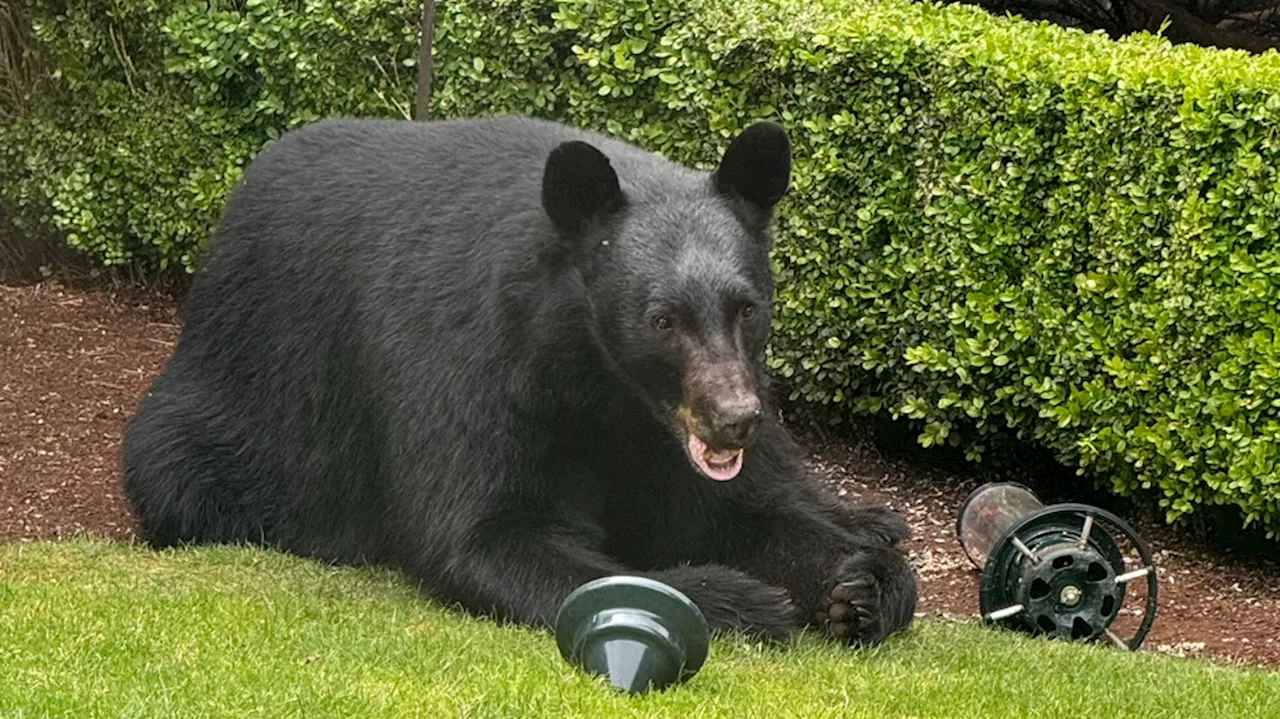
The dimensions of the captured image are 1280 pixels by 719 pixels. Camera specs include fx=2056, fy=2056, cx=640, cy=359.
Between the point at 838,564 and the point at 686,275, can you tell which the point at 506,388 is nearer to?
the point at 686,275

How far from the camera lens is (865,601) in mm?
6641

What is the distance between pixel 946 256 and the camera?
924cm

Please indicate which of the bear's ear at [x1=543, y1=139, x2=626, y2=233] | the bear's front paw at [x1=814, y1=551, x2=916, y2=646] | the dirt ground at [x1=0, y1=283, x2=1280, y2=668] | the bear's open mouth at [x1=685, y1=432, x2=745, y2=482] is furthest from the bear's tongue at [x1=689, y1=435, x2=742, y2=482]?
the dirt ground at [x1=0, y1=283, x2=1280, y2=668]

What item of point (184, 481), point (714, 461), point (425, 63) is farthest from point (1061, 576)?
point (425, 63)

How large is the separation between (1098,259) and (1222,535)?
63.5 inches

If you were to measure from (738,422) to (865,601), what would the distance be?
95 cm

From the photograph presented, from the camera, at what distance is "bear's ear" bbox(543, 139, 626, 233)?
6.37m

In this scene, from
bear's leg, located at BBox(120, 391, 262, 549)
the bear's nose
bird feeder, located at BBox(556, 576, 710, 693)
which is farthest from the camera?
bear's leg, located at BBox(120, 391, 262, 549)

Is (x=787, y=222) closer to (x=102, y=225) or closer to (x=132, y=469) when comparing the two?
(x=132, y=469)

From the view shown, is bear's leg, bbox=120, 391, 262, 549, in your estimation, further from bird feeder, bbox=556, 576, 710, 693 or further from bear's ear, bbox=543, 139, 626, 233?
bird feeder, bbox=556, 576, 710, 693

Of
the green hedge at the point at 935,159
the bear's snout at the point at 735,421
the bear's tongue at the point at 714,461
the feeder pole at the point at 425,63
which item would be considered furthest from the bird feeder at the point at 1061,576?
→ the feeder pole at the point at 425,63

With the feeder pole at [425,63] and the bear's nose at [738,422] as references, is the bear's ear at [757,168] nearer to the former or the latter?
the bear's nose at [738,422]

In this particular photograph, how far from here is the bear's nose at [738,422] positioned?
6.04 meters

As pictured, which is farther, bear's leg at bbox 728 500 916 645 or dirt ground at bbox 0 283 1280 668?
dirt ground at bbox 0 283 1280 668
